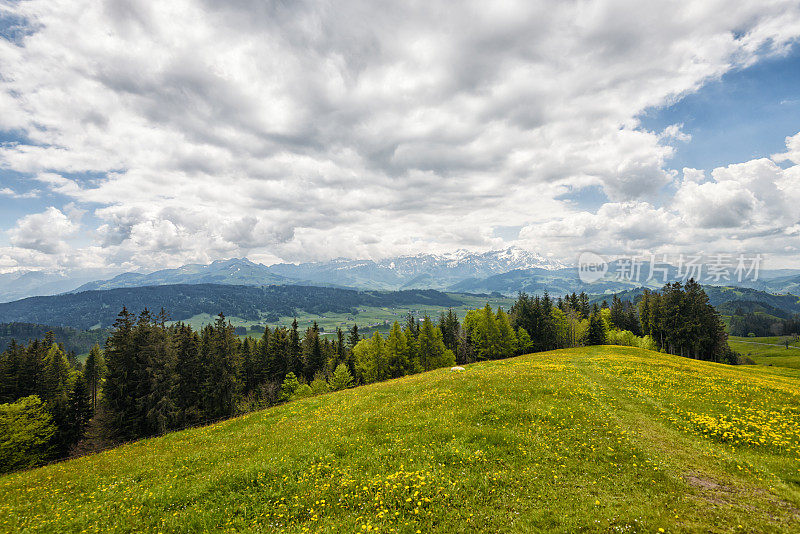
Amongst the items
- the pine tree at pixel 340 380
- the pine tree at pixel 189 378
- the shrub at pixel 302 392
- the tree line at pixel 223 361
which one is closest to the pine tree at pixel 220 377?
the tree line at pixel 223 361

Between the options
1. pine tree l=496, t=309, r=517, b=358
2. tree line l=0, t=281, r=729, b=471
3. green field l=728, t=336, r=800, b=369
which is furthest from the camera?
green field l=728, t=336, r=800, b=369

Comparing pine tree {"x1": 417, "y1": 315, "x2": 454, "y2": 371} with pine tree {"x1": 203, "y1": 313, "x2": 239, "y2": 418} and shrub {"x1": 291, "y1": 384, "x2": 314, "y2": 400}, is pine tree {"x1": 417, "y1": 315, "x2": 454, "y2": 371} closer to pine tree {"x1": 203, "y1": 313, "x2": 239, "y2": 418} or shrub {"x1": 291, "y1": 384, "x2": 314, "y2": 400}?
shrub {"x1": 291, "y1": 384, "x2": 314, "y2": 400}

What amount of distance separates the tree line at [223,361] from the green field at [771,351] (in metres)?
71.3

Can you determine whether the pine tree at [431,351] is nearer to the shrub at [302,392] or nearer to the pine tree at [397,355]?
the pine tree at [397,355]

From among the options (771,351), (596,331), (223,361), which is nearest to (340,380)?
(223,361)

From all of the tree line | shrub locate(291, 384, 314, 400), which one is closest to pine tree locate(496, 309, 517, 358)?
the tree line

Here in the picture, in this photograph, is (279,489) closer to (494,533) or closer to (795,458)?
(494,533)

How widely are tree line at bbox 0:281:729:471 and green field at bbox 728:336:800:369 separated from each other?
71254mm

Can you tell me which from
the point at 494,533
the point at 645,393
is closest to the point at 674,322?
the point at 645,393

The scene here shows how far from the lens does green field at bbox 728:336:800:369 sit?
122 meters

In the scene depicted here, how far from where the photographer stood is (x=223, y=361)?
187ft

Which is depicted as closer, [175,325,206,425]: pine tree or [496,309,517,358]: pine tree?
[175,325,206,425]: pine tree

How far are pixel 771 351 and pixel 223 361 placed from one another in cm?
24289

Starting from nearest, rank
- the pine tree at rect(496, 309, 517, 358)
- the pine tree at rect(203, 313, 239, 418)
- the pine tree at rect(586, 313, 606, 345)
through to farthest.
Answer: the pine tree at rect(203, 313, 239, 418)
the pine tree at rect(496, 309, 517, 358)
the pine tree at rect(586, 313, 606, 345)
